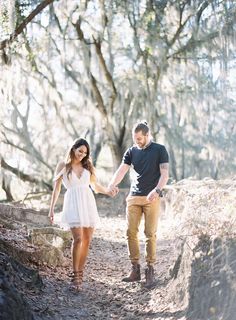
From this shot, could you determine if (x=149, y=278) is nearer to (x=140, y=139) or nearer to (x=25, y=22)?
(x=140, y=139)

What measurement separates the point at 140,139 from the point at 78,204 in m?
0.92

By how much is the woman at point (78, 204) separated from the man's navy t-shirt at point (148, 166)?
1.59 feet

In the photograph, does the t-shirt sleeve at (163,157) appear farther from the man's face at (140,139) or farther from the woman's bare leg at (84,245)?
the woman's bare leg at (84,245)

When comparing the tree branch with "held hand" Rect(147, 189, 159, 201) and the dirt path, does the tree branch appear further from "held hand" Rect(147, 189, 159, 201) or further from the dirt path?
"held hand" Rect(147, 189, 159, 201)

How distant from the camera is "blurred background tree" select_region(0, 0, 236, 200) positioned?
13000 millimetres

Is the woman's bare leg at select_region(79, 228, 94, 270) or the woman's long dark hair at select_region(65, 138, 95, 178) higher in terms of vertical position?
the woman's long dark hair at select_region(65, 138, 95, 178)

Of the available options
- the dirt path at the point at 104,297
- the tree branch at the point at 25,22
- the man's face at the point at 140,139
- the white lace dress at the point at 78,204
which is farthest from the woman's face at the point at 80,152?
the tree branch at the point at 25,22

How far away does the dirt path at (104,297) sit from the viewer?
4.50 metres

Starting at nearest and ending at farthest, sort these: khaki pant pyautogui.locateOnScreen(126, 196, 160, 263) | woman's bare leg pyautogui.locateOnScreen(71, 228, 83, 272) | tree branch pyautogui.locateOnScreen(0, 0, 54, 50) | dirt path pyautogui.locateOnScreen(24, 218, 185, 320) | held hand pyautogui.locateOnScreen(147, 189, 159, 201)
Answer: dirt path pyautogui.locateOnScreen(24, 218, 185, 320) → woman's bare leg pyautogui.locateOnScreen(71, 228, 83, 272) → held hand pyautogui.locateOnScreen(147, 189, 159, 201) → khaki pant pyautogui.locateOnScreen(126, 196, 160, 263) → tree branch pyautogui.locateOnScreen(0, 0, 54, 50)

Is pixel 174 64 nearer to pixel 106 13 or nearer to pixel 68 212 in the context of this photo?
pixel 106 13

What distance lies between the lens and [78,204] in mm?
5199

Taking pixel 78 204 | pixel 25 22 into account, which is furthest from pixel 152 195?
pixel 25 22

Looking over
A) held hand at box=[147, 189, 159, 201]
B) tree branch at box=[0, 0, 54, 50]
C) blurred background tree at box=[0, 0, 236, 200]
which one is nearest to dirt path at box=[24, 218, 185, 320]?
held hand at box=[147, 189, 159, 201]

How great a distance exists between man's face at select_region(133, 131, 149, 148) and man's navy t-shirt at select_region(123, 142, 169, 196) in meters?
0.06
